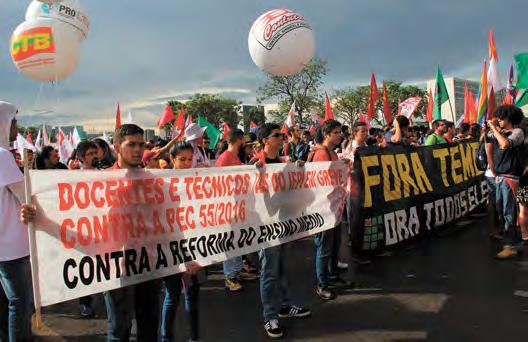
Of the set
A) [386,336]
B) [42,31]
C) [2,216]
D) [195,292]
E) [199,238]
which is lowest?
[386,336]

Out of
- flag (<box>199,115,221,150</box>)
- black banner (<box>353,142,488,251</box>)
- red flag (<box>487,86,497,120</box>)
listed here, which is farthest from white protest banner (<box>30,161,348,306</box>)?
flag (<box>199,115,221,150</box>)

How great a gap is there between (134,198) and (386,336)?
2.35 meters

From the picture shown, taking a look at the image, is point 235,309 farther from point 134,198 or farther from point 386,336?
point 134,198

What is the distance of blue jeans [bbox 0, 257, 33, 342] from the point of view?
2645mm

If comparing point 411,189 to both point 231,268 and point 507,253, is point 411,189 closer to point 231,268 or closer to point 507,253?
point 507,253

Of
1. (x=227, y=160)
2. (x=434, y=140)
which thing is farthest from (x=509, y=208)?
(x=227, y=160)

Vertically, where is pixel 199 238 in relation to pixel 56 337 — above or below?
above

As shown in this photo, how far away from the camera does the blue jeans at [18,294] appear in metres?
2.64

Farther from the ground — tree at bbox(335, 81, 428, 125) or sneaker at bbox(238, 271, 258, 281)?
tree at bbox(335, 81, 428, 125)

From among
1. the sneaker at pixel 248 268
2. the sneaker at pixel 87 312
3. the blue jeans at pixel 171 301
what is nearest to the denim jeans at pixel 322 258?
the sneaker at pixel 248 268

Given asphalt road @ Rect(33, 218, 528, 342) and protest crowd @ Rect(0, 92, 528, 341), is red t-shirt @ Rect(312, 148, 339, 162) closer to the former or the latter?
protest crowd @ Rect(0, 92, 528, 341)

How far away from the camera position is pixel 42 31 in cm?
714

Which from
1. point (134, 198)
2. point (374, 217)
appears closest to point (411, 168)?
point (374, 217)

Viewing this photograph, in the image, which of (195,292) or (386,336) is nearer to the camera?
(195,292)
